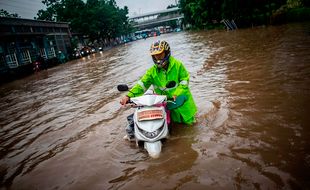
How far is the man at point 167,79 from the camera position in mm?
4375

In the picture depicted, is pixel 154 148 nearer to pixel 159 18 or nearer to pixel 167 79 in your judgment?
pixel 167 79

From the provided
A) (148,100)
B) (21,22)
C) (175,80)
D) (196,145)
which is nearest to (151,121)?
(148,100)

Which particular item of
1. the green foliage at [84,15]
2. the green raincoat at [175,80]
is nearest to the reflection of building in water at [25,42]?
the green foliage at [84,15]

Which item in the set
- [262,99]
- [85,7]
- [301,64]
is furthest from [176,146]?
[85,7]

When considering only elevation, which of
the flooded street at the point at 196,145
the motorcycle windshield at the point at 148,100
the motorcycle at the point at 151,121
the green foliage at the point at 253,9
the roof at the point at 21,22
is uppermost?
the roof at the point at 21,22

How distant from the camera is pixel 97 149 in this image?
4902mm

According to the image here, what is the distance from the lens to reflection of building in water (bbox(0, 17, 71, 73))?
27.8 m

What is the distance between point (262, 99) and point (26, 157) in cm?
525

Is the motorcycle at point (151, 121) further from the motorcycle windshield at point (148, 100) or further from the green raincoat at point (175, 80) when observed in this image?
the green raincoat at point (175, 80)

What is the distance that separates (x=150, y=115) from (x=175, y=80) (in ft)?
3.83

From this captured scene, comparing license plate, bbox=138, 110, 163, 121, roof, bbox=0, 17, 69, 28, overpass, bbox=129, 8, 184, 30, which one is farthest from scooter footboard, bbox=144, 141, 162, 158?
overpass, bbox=129, 8, 184, 30

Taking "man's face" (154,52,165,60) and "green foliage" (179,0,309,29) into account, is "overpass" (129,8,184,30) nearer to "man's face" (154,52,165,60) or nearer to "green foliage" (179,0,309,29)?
"green foliage" (179,0,309,29)

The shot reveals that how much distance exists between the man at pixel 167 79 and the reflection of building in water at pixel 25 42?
77.7 ft

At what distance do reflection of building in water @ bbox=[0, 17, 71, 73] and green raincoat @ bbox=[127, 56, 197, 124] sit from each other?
23680 mm
